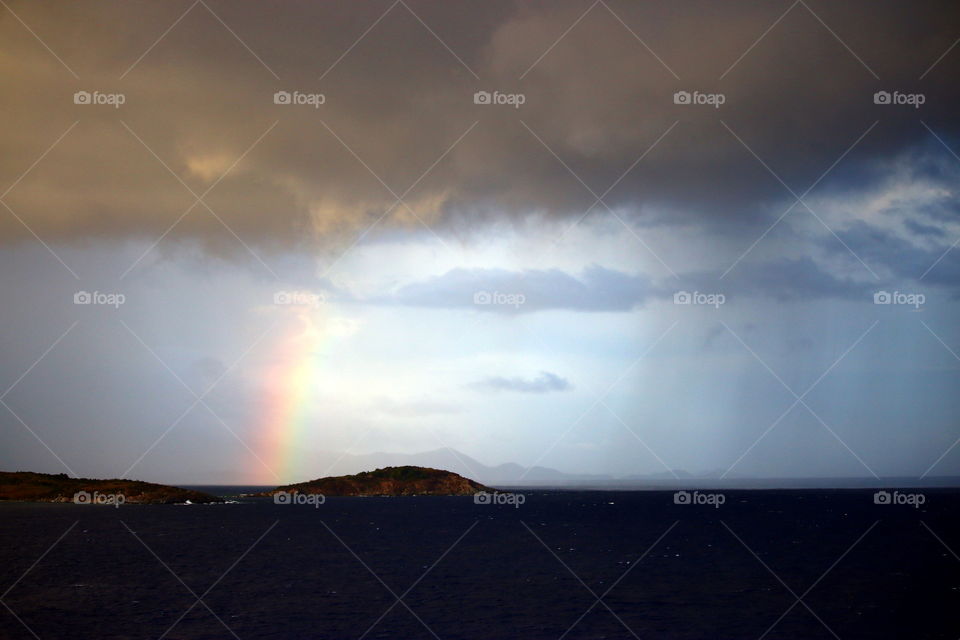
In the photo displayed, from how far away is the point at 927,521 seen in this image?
155 metres

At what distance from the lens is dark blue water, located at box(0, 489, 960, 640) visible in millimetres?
46844

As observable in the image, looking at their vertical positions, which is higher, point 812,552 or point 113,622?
point 812,552

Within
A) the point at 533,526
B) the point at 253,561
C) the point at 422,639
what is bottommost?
the point at 422,639

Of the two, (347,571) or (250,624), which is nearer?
(250,624)

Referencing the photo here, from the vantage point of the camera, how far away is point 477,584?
65.3m

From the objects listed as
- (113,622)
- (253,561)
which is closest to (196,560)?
(253,561)

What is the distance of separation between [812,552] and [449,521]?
79.2 m

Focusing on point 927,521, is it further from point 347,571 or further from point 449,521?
point 347,571

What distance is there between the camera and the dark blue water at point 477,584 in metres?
46.8

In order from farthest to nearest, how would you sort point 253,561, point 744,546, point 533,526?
point 533,526 < point 744,546 < point 253,561

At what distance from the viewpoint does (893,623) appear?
48125 millimetres

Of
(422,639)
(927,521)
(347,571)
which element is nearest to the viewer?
(422,639)

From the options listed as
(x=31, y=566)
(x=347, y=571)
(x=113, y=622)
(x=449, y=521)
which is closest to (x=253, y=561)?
(x=347, y=571)

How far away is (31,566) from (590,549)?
196ft
